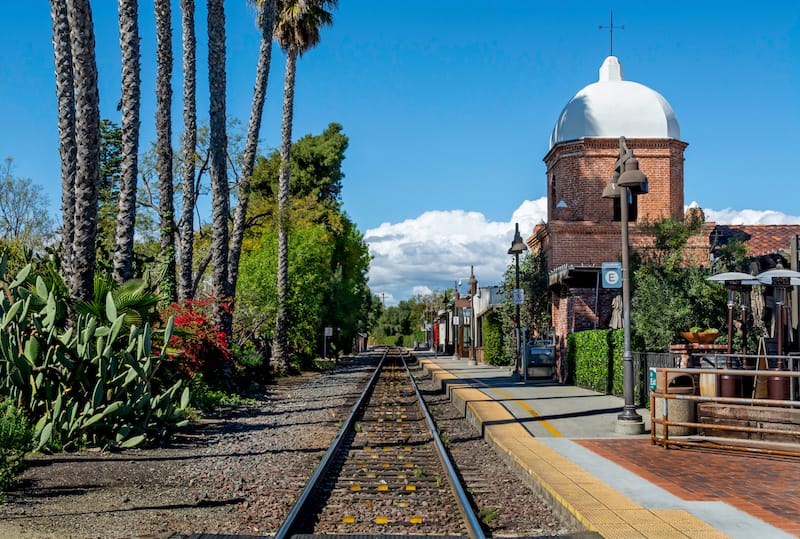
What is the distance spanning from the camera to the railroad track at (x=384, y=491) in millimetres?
7859

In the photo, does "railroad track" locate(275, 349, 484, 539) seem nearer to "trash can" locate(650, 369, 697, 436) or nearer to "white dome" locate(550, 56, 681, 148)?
"trash can" locate(650, 369, 697, 436)

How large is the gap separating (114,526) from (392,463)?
5038 mm

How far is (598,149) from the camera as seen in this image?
1278 inches

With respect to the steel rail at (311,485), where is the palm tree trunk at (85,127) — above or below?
above

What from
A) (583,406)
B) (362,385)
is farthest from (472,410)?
(362,385)

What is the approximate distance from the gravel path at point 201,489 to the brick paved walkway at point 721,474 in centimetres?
147

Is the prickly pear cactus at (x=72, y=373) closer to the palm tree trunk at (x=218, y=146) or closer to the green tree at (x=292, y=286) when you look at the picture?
the palm tree trunk at (x=218, y=146)

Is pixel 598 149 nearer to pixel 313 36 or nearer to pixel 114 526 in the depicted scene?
pixel 313 36

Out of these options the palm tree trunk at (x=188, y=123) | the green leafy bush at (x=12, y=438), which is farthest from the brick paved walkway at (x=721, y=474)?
the palm tree trunk at (x=188, y=123)

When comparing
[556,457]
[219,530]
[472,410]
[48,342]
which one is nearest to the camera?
[219,530]

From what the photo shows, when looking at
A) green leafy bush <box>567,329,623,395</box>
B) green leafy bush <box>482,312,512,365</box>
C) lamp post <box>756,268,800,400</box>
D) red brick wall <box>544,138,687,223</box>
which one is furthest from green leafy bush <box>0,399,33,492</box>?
green leafy bush <box>482,312,512,365</box>

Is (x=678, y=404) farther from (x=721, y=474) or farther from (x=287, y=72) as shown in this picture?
(x=287, y=72)

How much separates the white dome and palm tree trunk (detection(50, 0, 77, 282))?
19931 mm

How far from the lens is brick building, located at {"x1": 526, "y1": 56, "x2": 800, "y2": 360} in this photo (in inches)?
1237
